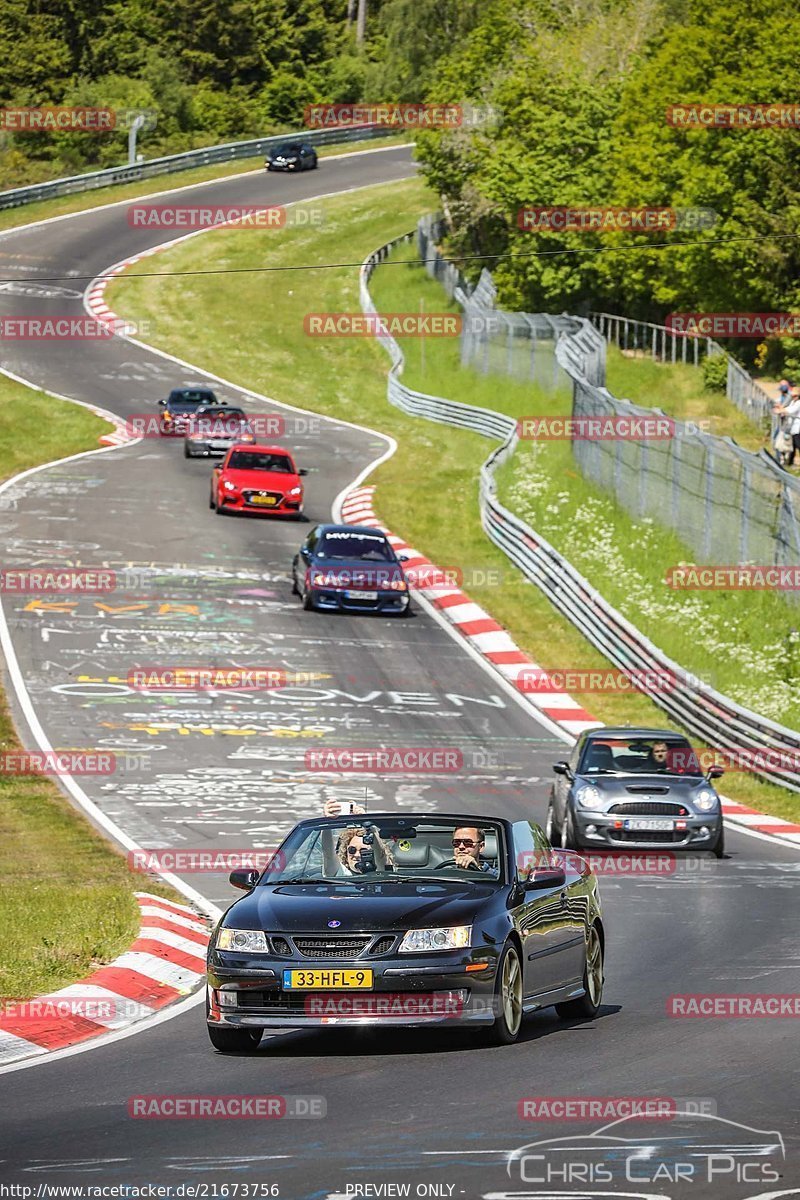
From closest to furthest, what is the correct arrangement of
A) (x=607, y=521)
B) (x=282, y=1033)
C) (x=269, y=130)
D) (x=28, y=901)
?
(x=282, y=1033) → (x=28, y=901) → (x=607, y=521) → (x=269, y=130)

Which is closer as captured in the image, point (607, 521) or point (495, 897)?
point (495, 897)

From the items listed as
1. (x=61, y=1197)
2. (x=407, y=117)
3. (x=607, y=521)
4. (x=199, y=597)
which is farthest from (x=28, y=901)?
(x=407, y=117)

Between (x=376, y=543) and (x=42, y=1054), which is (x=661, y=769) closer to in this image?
(x=42, y=1054)

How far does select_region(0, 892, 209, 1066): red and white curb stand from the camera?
1171 centimetres

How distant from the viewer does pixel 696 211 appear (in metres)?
58.6

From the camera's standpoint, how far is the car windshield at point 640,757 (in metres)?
22.6

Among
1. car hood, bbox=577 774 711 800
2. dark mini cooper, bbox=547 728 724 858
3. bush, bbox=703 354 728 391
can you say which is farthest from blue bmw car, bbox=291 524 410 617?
bush, bbox=703 354 728 391

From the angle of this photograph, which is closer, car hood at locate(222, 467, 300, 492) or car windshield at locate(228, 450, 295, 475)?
car hood at locate(222, 467, 300, 492)

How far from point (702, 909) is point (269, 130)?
94.1 meters

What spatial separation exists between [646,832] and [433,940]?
11.5 metres
